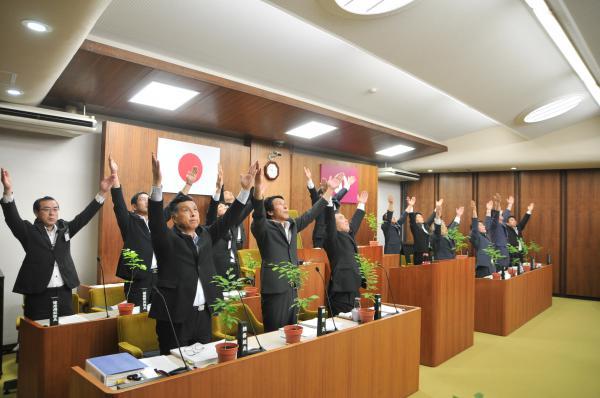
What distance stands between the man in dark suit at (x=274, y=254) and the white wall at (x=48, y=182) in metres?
3.12

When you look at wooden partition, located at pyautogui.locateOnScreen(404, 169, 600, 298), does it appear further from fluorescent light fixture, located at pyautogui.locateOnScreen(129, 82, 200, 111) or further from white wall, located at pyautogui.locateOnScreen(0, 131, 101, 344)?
white wall, located at pyautogui.locateOnScreen(0, 131, 101, 344)

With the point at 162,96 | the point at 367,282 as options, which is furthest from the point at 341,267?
the point at 162,96

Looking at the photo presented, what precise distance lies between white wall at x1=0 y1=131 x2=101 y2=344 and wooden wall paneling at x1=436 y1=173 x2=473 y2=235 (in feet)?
25.7

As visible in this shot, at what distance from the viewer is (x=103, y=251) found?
504cm

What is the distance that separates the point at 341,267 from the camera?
363 centimetres

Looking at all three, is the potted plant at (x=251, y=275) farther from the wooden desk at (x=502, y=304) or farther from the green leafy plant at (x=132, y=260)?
the wooden desk at (x=502, y=304)

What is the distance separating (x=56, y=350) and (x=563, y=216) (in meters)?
9.36

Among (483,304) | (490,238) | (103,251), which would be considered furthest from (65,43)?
(490,238)

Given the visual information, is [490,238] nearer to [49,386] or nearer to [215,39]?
[215,39]

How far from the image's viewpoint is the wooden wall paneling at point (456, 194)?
986cm

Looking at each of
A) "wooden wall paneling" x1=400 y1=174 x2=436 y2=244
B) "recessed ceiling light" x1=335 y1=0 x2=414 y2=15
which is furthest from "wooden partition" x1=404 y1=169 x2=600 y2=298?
"recessed ceiling light" x1=335 y1=0 x2=414 y2=15

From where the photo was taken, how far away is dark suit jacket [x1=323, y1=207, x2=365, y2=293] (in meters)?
3.59

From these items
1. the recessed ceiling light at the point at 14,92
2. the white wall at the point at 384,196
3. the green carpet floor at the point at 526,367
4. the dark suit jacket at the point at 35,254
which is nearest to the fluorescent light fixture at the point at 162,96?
the recessed ceiling light at the point at 14,92

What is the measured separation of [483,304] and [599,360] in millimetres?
1358
